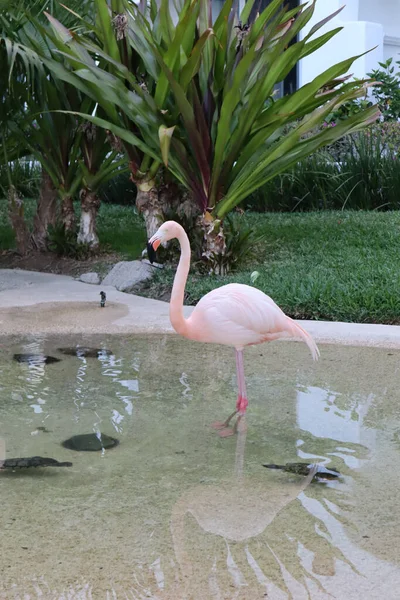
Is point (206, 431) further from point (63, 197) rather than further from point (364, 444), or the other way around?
point (63, 197)

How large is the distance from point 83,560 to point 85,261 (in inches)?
227

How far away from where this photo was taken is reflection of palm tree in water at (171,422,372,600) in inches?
88.4

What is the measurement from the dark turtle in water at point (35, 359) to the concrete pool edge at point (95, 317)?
0.47m

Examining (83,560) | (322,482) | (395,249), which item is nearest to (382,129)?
(395,249)

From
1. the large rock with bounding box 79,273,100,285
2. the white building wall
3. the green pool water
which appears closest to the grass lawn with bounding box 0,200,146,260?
the large rock with bounding box 79,273,100,285

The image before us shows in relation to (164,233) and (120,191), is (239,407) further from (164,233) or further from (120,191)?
(120,191)

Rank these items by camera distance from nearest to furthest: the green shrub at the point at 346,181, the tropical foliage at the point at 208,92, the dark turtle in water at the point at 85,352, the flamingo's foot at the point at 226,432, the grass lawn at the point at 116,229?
the flamingo's foot at the point at 226,432
the dark turtle in water at the point at 85,352
the tropical foliage at the point at 208,92
the grass lawn at the point at 116,229
the green shrub at the point at 346,181

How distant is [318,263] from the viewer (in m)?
7.11

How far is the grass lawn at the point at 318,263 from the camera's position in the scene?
579cm

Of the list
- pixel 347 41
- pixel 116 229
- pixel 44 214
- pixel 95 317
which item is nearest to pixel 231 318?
pixel 95 317

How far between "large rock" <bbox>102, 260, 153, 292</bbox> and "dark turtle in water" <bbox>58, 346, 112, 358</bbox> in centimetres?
196

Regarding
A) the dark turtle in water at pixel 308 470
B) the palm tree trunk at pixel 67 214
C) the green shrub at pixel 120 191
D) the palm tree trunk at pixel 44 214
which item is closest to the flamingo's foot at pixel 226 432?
the dark turtle in water at pixel 308 470

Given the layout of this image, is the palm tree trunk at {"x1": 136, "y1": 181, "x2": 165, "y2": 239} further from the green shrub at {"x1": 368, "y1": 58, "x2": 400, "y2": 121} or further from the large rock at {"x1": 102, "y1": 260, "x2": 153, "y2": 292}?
the green shrub at {"x1": 368, "y1": 58, "x2": 400, "y2": 121}

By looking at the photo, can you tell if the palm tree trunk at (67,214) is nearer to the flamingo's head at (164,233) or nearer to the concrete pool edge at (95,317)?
the concrete pool edge at (95,317)
